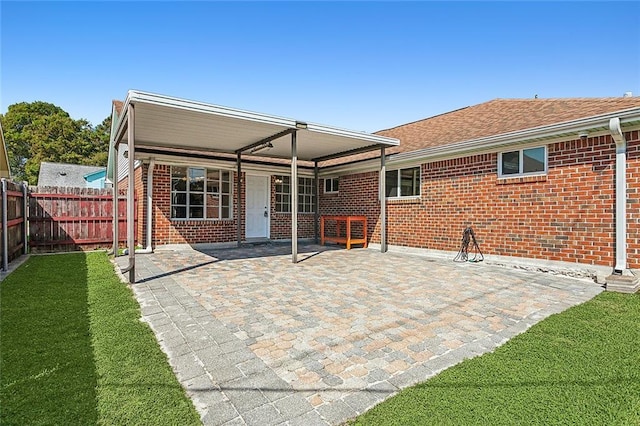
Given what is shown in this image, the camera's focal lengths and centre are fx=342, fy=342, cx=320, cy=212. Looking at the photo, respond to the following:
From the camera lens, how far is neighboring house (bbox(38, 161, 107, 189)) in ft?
74.5

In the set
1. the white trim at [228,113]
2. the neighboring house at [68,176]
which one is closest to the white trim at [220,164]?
the white trim at [228,113]

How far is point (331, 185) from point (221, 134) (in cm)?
563

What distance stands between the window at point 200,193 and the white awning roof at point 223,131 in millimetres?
824

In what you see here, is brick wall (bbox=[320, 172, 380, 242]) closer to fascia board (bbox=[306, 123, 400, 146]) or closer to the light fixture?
fascia board (bbox=[306, 123, 400, 146])

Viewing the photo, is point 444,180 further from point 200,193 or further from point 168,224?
point 168,224

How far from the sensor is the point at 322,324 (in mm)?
3855

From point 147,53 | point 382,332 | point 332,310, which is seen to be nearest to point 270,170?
point 147,53

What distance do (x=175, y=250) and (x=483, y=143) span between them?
834cm

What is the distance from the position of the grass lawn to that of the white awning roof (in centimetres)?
317

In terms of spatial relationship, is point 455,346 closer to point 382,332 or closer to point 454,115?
point 382,332

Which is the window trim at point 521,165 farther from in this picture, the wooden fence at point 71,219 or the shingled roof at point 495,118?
the wooden fence at point 71,219

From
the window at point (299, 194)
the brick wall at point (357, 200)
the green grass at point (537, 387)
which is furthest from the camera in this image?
the window at point (299, 194)

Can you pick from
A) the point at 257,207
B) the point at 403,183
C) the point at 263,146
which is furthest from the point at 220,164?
the point at 403,183

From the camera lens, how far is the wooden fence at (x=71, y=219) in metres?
9.06
